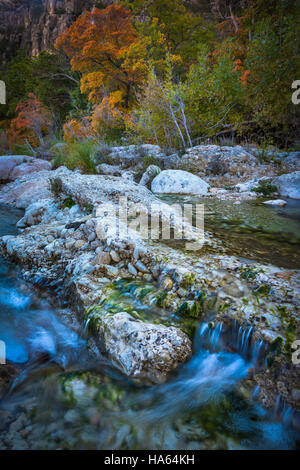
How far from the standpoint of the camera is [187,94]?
1067 cm

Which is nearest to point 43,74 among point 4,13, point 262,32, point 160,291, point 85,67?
point 85,67

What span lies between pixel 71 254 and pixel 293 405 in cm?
274

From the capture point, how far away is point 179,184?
7.51 meters

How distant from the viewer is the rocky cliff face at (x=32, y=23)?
35312 millimetres

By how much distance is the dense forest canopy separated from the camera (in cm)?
1020

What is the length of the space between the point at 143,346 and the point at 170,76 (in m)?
12.2

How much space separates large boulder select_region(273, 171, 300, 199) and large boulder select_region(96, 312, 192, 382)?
6224 mm

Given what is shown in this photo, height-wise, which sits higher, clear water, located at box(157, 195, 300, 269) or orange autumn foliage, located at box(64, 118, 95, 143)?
orange autumn foliage, located at box(64, 118, 95, 143)
